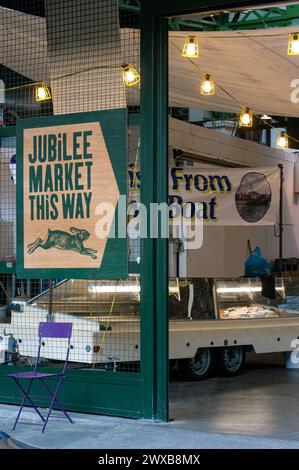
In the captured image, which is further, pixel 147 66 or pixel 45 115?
pixel 45 115

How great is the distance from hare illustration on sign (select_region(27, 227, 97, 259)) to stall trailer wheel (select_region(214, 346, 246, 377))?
3296mm

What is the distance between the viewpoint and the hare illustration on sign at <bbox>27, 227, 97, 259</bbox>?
310 inches

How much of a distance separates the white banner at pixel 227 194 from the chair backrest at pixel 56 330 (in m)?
4.41

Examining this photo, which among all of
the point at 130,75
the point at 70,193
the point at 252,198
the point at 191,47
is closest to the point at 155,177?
the point at 70,193

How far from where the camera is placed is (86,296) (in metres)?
9.20

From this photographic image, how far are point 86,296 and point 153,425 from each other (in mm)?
2349

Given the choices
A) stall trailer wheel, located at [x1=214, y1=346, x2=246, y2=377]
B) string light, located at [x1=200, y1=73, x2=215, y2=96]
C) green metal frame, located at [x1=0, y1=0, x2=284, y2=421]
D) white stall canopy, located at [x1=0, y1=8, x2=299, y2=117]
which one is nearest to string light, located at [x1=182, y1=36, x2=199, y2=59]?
white stall canopy, located at [x1=0, y1=8, x2=299, y2=117]

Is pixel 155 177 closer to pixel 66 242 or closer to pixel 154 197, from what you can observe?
pixel 154 197

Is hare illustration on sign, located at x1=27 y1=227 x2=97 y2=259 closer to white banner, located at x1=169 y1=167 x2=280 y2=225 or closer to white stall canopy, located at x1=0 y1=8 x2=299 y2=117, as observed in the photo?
white stall canopy, located at x1=0 y1=8 x2=299 y2=117

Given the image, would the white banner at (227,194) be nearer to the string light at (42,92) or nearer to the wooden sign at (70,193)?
the string light at (42,92)

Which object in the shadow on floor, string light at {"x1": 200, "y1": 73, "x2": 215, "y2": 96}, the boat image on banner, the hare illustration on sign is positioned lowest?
the shadow on floor

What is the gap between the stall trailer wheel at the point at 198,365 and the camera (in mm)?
10203
